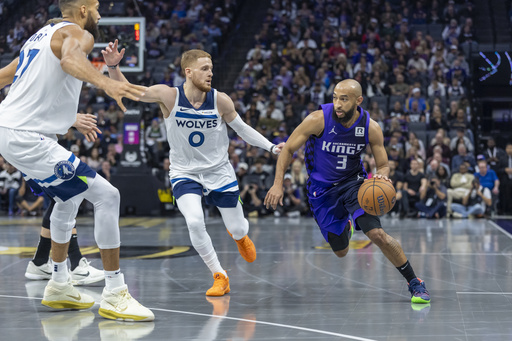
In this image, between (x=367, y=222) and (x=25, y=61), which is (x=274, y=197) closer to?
(x=367, y=222)

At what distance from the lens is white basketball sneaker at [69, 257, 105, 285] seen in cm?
707

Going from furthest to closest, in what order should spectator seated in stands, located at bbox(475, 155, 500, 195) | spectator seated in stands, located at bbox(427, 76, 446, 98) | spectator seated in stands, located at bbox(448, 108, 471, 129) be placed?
spectator seated in stands, located at bbox(427, 76, 446, 98) → spectator seated in stands, located at bbox(448, 108, 471, 129) → spectator seated in stands, located at bbox(475, 155, 500, 195)

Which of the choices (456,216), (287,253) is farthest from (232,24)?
(287,253)

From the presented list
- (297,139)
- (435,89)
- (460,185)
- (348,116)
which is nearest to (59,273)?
(297,139)

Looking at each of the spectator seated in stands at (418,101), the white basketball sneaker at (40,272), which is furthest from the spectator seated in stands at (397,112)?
the white basketball sneaker at (40,272)

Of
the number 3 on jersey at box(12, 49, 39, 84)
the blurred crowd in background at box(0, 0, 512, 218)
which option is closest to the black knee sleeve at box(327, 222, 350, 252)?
the number 3 on jersey at box(12, 49, 39, 84)

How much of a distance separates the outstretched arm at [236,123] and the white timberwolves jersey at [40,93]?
5.53ft

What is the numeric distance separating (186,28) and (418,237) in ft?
46.2

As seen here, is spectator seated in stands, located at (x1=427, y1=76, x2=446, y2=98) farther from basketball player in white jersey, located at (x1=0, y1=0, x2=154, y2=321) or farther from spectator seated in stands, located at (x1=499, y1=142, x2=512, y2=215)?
basketball player in white jersey, located at (x1=0, y1=0, x2=154, y2=321)

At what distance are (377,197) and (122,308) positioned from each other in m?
2.30

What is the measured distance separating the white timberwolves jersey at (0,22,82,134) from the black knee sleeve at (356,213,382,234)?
2.63 m

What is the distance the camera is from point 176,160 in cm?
673

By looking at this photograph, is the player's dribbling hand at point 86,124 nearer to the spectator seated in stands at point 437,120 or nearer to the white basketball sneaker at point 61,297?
the white basketball sneaker at point 61,297

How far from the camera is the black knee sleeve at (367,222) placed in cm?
612
